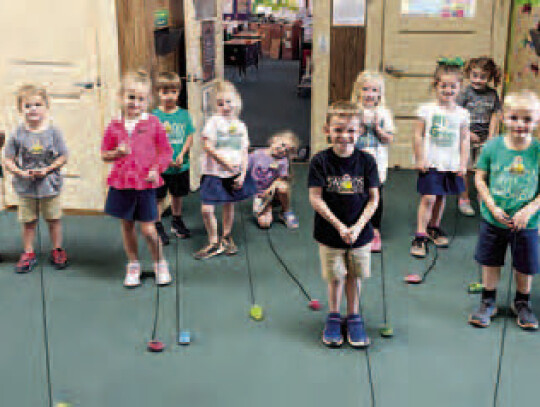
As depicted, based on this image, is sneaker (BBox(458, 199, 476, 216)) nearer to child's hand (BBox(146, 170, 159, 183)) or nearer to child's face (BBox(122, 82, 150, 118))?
child's hand (BBox(146, 170, 159, 183))

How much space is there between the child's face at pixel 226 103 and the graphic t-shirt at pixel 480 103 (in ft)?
4.82

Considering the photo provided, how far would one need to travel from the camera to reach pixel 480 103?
4.21m

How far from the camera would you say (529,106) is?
8.95ft

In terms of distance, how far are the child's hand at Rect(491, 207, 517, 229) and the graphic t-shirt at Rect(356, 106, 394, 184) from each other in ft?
2.97

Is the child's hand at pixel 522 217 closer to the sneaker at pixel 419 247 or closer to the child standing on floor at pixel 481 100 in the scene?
the sneaker at pixel 419 247

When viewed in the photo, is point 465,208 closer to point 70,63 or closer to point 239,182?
point 239,182

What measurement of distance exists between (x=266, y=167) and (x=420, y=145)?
1.01 meters

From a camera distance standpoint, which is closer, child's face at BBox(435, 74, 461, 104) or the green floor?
the green floor

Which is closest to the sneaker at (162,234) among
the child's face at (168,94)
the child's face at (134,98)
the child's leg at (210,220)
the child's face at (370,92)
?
the child's leg at (210,220)

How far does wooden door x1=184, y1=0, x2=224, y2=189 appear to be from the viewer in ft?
15.0

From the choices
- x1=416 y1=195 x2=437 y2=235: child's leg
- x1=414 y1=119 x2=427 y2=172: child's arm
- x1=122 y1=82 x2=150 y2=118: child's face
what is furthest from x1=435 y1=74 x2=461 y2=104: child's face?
x1=122 y1=82 x2=150 y2=118: child's face

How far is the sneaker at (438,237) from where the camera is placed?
3.95 metres

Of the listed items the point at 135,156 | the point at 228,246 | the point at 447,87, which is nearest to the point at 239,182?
the point at 228,246

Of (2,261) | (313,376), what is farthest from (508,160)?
(2,261)
